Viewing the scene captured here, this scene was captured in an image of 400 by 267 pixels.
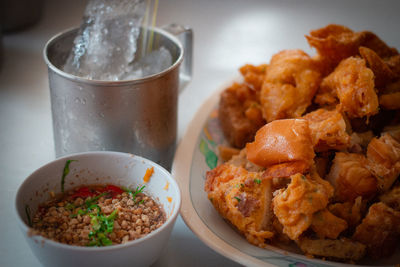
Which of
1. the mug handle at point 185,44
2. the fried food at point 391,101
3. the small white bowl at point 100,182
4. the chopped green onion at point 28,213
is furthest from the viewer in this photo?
the mug handle at point 185,44

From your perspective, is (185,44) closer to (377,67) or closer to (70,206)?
(377,67)

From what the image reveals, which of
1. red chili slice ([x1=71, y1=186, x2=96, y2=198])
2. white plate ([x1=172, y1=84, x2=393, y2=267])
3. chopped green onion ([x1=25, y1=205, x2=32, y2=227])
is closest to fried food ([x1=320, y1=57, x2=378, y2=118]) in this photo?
white plate ([x1=172, y1=84, x2=393, y2=267])

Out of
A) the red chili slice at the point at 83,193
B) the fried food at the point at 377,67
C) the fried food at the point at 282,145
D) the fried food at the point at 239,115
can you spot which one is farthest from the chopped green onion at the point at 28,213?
the fried food at the point at 377,67

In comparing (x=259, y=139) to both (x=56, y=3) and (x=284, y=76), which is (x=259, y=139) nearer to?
(x=284, y=76)

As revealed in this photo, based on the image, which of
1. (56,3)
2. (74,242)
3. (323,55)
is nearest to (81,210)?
(74,242)

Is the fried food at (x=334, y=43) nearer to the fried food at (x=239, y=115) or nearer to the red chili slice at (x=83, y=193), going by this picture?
the fried food at (x=239, y=115)

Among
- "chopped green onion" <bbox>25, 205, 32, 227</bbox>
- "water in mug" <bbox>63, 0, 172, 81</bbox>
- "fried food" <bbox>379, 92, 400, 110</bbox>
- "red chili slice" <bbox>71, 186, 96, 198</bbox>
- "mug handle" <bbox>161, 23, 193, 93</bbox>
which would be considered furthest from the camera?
"mug handle" <bbox>161, 23, 193, 93</bbox>

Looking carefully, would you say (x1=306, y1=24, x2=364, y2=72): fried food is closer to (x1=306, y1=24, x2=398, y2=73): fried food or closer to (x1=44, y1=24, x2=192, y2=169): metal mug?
(x1=306, y1=24, x2=398, y2=73): fried food

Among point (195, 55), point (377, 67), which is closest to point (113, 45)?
point (377, 67)
